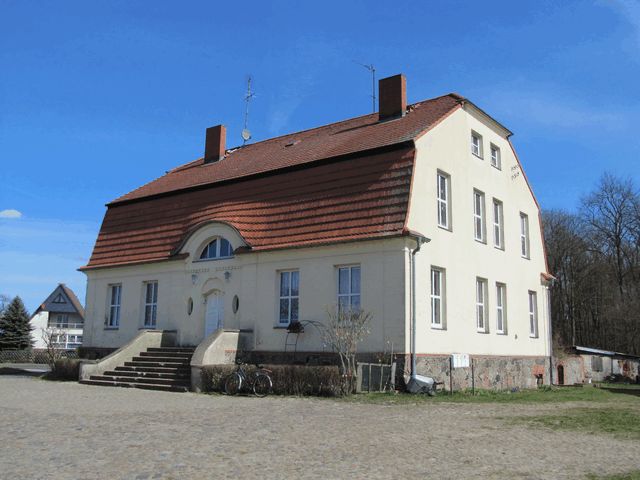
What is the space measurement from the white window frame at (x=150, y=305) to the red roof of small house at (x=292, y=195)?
114 centimetres

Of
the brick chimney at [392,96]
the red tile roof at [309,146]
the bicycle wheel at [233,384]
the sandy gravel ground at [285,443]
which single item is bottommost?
the sandy gravel ground at [285,443]

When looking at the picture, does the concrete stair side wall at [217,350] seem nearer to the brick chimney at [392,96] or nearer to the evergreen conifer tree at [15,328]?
the brick chimney at [392,96]

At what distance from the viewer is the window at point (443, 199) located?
813 inches

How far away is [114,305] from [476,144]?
15.9 m

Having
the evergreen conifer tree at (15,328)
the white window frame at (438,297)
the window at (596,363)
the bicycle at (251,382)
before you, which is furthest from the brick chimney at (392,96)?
the evergreen conifer tree at (15,328)

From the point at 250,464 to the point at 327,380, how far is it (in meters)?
8.67

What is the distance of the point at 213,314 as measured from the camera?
2267cm

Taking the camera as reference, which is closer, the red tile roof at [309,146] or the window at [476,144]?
the red tile roof at [309,146]

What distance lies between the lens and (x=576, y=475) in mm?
7539

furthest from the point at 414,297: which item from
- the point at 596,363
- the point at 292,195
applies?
the point at 596,363

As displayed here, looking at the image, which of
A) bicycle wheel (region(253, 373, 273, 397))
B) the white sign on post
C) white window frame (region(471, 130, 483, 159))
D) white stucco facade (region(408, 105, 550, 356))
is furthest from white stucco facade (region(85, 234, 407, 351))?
white window frame (region(471, 130, 483, 159))

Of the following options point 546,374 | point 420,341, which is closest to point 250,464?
point 420,341

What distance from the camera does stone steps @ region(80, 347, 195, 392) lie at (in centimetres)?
1941

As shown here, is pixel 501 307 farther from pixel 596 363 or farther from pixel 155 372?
pixel 155 372
